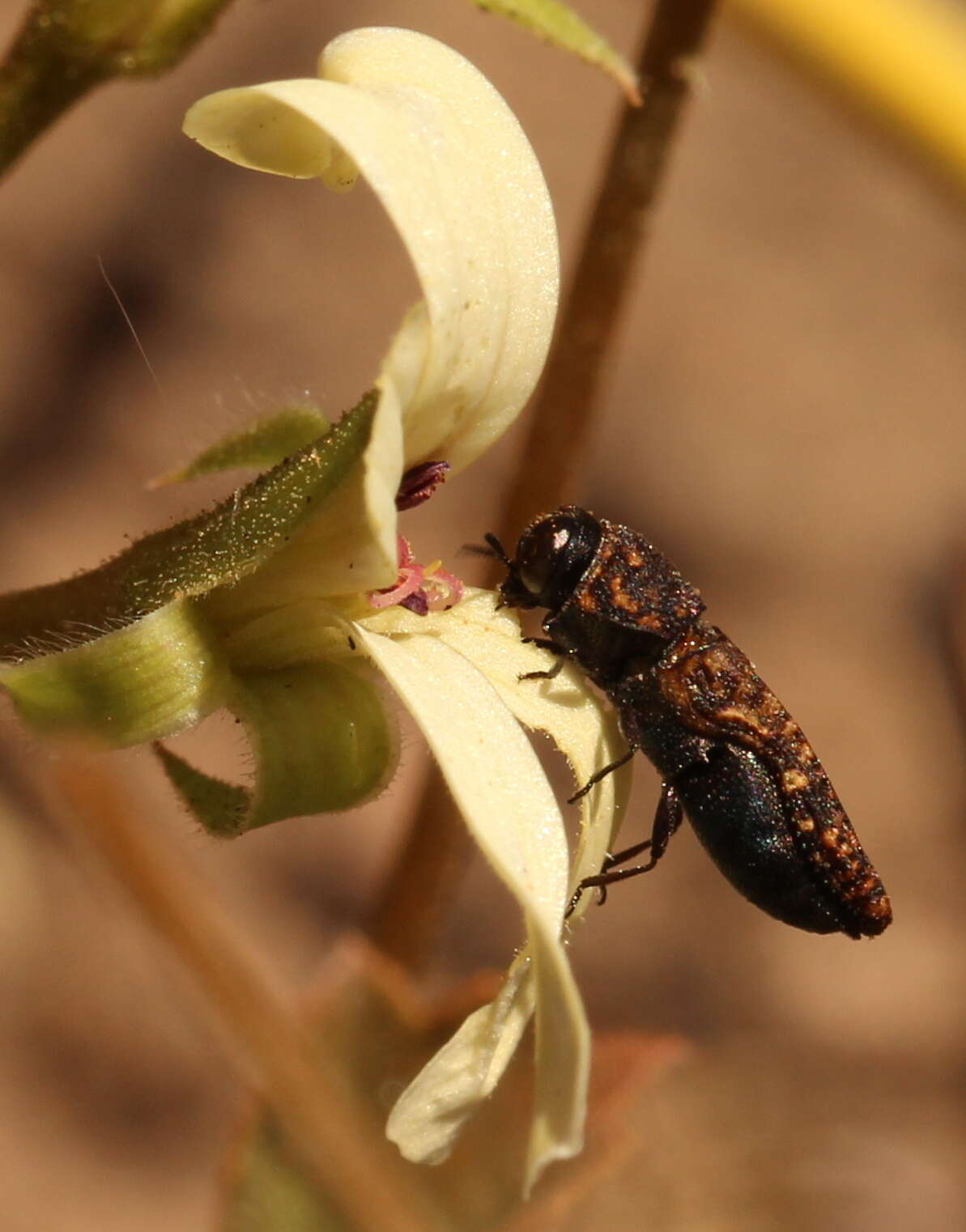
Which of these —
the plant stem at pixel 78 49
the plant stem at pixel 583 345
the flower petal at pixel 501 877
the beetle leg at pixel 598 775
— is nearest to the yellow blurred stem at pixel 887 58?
the plant stem at pixel 583 345

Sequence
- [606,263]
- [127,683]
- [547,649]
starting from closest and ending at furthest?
[127,683] → [547,649] → [606,263]

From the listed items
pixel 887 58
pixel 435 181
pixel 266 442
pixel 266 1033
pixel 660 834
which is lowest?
pixel 266 1033

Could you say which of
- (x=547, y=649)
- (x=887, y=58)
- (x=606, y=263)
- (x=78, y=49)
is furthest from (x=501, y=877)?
(x=887, y=58)

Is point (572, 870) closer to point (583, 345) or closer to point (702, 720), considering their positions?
point (702, 720)

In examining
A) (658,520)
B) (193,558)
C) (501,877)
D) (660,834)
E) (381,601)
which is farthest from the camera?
(658,520)

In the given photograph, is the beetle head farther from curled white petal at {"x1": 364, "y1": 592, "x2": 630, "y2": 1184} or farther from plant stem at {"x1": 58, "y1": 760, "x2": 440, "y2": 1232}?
plant stem at {"x1": 58, "y1": 760, "x2": 440, "y2": 1232}

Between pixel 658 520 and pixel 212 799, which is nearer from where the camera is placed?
pixel 212 799
